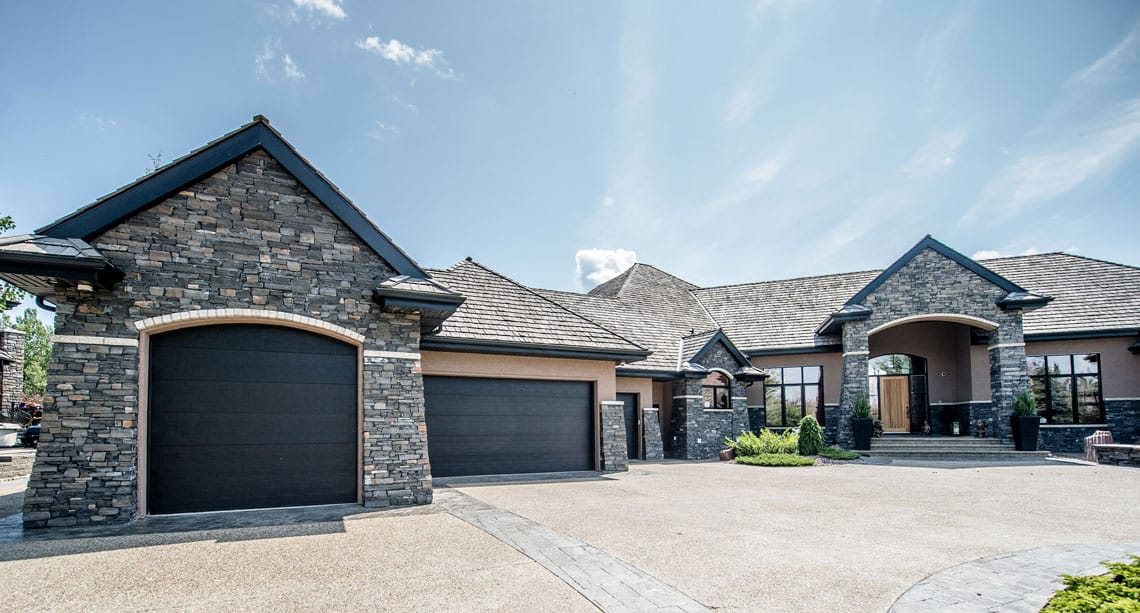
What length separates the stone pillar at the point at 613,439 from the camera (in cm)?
1373

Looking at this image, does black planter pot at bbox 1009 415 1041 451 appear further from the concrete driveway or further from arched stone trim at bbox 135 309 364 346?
arched stone trim at bbox 135 309 364 346

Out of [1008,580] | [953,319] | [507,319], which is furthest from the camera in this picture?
[953,319]

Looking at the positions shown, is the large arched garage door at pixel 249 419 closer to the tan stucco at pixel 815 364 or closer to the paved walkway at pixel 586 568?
the paved walkway at pixel 586 568

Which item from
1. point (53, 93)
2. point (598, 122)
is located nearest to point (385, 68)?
point (598, 122)

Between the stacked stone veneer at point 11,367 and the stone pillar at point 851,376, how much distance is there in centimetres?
3467

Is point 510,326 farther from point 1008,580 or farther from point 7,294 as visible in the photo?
point 7,294

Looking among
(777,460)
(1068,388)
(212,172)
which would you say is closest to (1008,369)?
(1068,388)

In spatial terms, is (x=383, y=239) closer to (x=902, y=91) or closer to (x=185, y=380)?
(x=185, y=380)

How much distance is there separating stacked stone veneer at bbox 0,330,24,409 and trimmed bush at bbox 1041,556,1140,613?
3654cm

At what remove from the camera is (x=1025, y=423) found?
16859 mm

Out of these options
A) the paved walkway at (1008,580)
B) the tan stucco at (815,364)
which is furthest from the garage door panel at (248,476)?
the tan stucco at (815,364)

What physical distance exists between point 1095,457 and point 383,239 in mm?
18645

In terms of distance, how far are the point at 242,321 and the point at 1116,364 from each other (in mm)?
23477

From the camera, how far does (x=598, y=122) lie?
15.2 m
